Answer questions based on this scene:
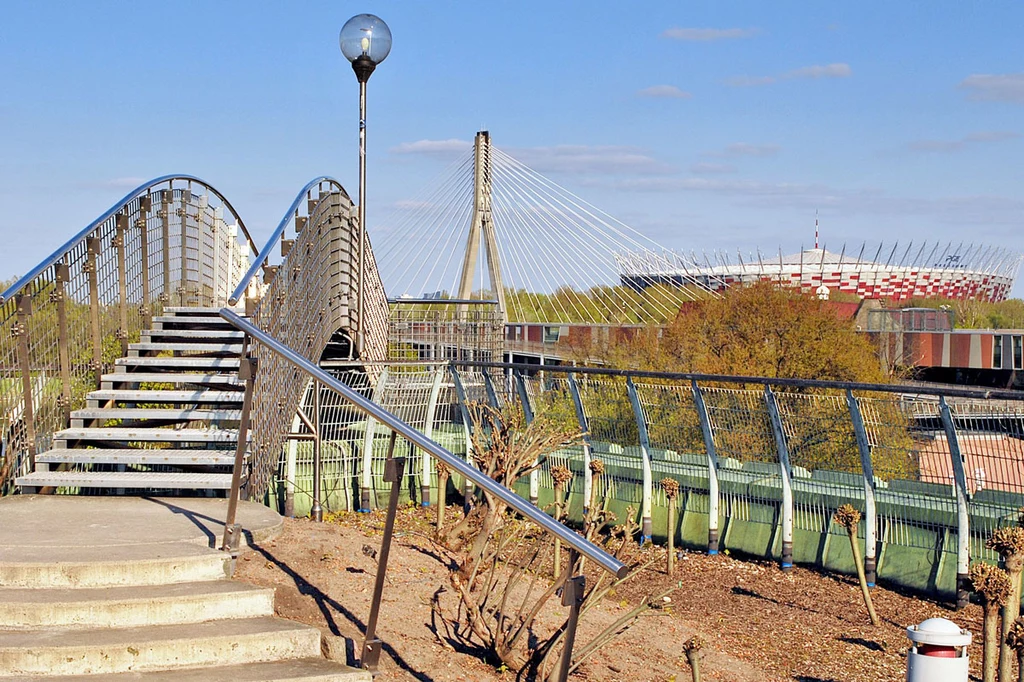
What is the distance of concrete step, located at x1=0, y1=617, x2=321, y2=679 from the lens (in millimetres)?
5160

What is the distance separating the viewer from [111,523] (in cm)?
698

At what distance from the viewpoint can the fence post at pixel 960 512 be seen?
8.48m

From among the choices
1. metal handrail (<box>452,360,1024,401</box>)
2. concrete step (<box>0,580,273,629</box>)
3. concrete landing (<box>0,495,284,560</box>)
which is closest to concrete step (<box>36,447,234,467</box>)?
concrete landing (<box>0,495,284,560</box>)

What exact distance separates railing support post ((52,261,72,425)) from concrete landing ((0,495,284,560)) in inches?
51.9

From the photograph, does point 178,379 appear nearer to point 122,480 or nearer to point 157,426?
point 157,426

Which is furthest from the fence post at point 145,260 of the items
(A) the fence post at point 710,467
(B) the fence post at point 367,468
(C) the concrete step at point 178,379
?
(A) the fence post at point 710,467

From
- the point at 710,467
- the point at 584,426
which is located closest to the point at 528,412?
the point at 584,426

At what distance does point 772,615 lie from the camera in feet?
28.4

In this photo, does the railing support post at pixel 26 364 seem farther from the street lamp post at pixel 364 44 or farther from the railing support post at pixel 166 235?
the street lamp post at pixel 364 44

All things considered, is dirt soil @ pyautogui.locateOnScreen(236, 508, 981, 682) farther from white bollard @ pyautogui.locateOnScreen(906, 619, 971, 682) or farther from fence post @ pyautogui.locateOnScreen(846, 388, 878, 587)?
white bollard @ pyautogui.locateOnScreen(906, 619, 971, 682)

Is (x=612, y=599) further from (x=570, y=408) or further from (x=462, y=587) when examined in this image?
(x=570, y=408)

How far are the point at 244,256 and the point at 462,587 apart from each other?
15.4 meters

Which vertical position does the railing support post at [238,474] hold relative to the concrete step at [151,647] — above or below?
above

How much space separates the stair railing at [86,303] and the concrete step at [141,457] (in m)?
0.21
